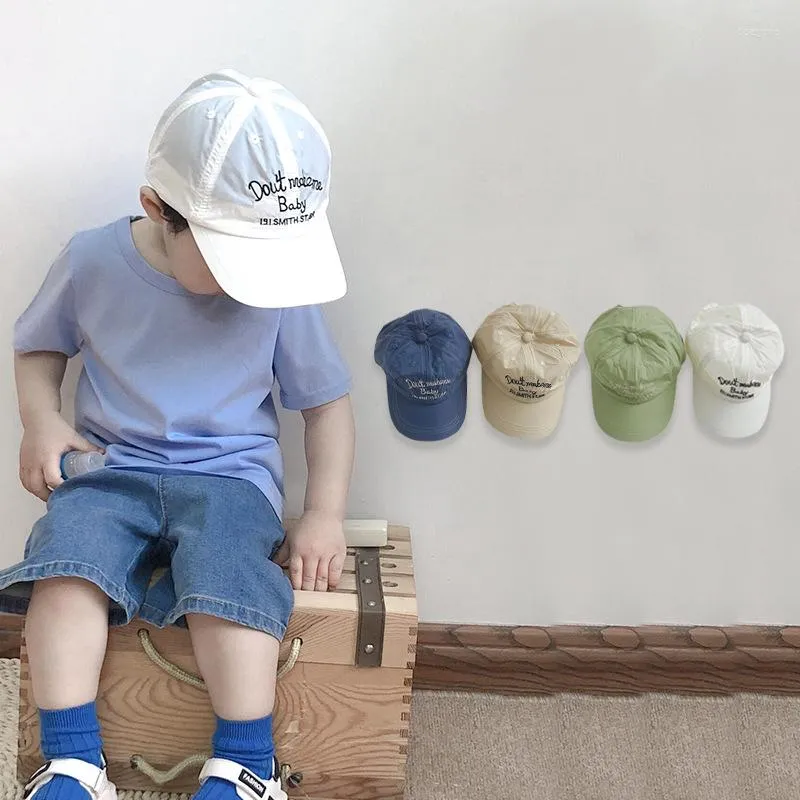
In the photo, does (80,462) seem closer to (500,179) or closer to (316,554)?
(316,554)

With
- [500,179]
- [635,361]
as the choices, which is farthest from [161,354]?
[635,361]

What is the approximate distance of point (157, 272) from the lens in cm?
96

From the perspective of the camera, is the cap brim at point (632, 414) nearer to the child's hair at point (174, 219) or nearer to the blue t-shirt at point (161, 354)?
the blue t-shirt at point (161, 354)

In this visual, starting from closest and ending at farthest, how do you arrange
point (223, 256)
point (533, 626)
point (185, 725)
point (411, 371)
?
point (223, 256) → point (185, 725) → point (411, 371) → point (533, 626)

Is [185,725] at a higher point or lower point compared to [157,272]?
lower

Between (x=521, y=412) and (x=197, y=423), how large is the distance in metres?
0.36

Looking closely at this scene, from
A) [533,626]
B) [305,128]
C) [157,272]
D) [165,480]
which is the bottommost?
[533,626]

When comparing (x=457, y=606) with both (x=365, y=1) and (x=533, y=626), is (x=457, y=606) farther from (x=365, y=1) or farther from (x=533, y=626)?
(x=365, y=1)

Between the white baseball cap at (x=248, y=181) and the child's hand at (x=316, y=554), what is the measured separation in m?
0.26

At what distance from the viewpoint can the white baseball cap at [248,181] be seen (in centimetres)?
82

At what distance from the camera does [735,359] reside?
3.49 ft

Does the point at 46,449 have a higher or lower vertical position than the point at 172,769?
higher

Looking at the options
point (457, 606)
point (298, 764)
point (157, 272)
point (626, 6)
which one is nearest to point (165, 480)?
point (157, 272)

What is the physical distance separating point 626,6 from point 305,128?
39 centimetres
